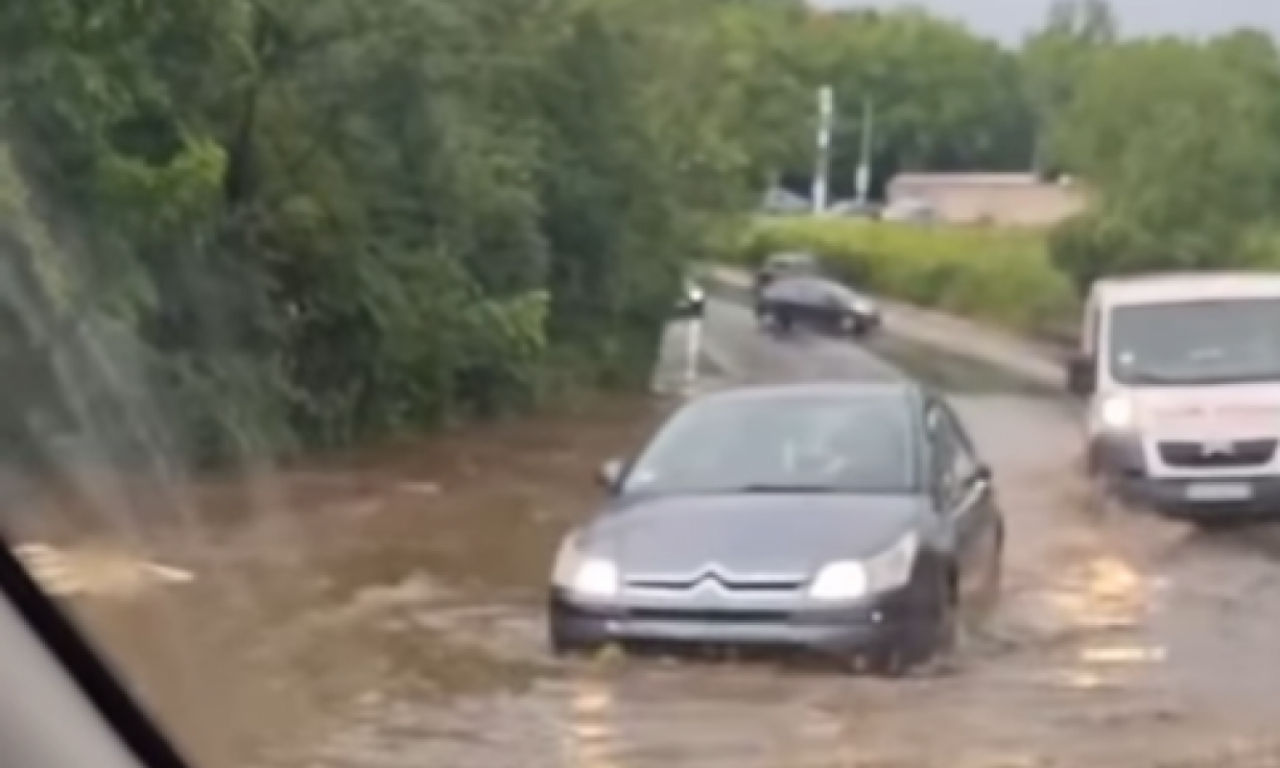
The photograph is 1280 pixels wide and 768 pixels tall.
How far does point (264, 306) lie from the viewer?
18016 mm

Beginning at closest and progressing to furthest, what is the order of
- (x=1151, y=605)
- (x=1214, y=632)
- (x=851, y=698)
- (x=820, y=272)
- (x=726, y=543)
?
(x=851, y=698), (x=726, y=543), (x=1214, y=632), (x=1151, y=605), (x=820, y=272)

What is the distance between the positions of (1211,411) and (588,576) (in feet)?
22.1

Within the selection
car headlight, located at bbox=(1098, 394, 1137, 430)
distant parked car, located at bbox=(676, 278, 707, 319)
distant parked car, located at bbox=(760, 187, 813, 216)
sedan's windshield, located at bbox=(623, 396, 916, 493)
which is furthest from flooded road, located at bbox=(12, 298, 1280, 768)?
distant parked car, located at bbox=(760, 187, 813, 216)

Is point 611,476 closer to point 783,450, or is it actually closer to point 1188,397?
point 783,450

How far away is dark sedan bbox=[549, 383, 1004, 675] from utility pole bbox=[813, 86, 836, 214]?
14.8 meters

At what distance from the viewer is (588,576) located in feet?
36.7

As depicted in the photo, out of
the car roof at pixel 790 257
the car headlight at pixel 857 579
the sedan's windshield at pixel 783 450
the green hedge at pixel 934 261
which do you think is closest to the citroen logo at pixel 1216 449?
the sedan's windshield at pixel 783 450

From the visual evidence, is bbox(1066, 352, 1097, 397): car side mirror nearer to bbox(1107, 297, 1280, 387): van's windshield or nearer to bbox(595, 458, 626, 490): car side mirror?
bbox(1107, 297, 1280, 387): van's windshield

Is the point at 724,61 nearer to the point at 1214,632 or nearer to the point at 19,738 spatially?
the point at 1214,632

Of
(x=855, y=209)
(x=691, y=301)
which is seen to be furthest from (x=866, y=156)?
(x=691, y=301)

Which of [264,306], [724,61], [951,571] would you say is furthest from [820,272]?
[951,571]

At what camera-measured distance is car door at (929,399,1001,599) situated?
12000 mm

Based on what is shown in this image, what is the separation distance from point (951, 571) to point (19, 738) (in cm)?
883

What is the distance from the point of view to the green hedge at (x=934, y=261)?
28766 mm
